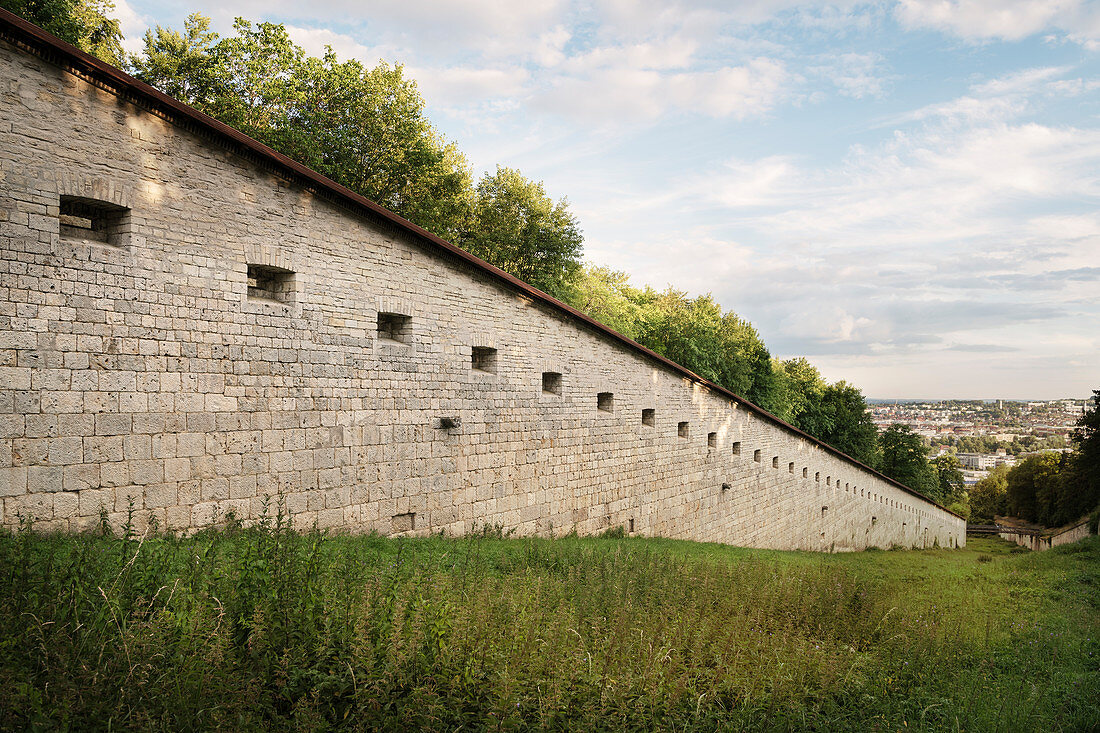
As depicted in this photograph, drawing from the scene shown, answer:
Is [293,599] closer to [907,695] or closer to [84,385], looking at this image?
[84,385]

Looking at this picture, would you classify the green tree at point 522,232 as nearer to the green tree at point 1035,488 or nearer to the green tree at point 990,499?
the green tree at point 1035,488

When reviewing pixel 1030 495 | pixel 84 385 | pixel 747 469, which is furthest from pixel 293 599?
pixel 1030 495

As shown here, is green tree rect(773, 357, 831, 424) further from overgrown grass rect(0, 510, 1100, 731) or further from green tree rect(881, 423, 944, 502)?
overgrown grass rect(0, 510, 1100, 731)

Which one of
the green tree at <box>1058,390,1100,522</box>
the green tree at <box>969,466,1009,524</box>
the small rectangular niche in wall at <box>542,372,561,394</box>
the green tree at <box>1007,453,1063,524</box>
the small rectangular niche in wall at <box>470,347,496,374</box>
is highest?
the small rectangular niche in wall at <box>470,347,496,374</box>

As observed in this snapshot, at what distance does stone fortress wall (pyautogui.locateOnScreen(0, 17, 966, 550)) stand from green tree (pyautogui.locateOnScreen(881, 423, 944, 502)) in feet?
154

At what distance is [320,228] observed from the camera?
7.76 m

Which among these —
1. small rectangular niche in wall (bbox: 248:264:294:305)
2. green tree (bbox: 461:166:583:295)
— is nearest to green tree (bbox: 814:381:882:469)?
green tree (bbox: 461:166:583:295)

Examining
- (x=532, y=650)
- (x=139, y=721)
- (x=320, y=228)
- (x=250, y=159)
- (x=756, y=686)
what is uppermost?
(x=250, y=159)

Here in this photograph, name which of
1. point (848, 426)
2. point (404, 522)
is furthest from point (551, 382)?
point (848, 426)

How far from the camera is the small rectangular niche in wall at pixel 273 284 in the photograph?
7.41 meters

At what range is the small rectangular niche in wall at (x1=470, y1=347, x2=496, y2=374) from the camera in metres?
10.1

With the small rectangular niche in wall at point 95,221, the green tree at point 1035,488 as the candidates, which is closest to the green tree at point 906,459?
the green tree at point 1035,488

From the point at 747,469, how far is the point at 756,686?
47.3 ft

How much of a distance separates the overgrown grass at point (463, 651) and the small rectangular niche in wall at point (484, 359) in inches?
172
